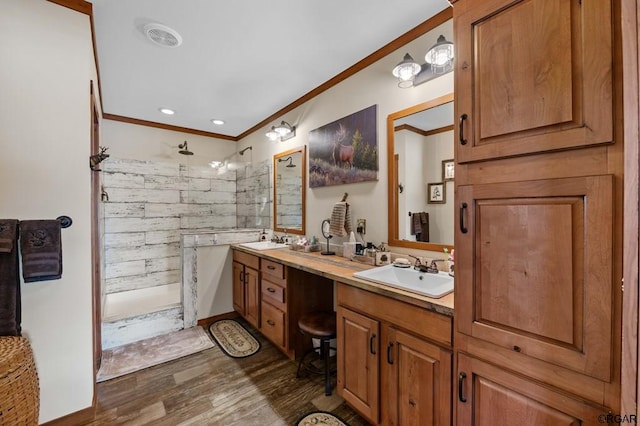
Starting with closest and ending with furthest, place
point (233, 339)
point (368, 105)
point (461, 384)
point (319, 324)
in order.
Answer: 1. point (461, 384)
2. point (319, 324)
3. point (368, 105)
4. point (233, 339)

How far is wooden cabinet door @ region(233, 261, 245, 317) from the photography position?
9.68 ft

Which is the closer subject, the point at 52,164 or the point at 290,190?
the point at 52,164

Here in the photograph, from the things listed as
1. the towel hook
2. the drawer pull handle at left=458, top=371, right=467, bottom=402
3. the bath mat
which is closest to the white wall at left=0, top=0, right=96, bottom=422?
the towel hook

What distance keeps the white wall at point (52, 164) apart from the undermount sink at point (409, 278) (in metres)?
1.70

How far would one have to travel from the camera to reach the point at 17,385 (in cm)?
107

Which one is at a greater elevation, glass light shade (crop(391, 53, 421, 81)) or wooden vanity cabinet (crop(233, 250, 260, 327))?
glass light shade (crop(391, 53, 421, 81))

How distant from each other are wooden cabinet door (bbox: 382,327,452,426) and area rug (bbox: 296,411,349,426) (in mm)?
376

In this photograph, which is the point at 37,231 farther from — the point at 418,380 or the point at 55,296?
the point at 418,380

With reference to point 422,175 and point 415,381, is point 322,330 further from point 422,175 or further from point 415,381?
point 422,175

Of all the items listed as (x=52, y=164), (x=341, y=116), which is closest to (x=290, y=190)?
(x=341, y=116)

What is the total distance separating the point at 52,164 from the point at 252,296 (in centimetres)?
186

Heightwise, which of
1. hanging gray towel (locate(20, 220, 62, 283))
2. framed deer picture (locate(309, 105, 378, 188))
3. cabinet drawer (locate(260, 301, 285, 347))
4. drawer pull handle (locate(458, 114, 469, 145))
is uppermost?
framed deer picture (locate(309, 105, 378, 188))

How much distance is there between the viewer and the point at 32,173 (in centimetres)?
145

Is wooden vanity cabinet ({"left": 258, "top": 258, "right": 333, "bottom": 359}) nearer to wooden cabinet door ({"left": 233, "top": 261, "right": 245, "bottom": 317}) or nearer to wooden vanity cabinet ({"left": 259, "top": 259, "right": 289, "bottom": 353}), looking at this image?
wooden vanity cabinet ({"left": 259, "top": 259, "right": 289, "bottom": 353})
